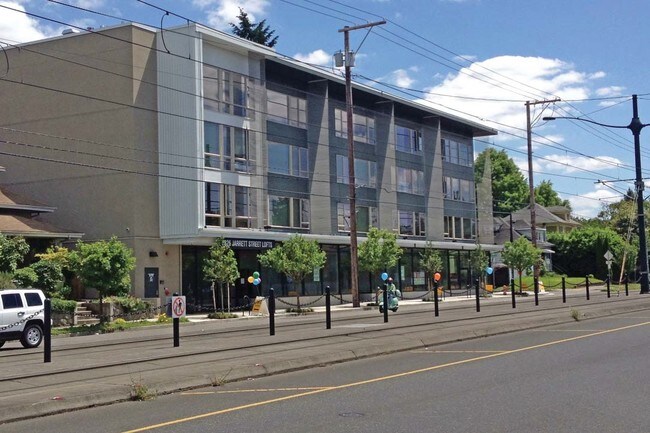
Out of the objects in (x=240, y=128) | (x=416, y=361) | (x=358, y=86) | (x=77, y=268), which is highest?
(x=358, y=86)

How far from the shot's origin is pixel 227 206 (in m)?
41.2

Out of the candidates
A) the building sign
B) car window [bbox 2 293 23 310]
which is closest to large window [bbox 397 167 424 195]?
the building sign

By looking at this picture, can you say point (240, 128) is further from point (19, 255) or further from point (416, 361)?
point (416, 361)

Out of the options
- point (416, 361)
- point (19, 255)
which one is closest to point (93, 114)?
point (19, 255)

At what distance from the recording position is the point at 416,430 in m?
8.17

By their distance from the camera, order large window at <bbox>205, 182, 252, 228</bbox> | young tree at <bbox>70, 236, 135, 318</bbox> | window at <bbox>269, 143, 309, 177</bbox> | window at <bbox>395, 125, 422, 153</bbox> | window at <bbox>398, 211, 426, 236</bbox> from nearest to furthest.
→ young tree at <bbox>70, 236, 135, 318</bbox> → large window at <bbox>205, 182, 252, 228</bbox> → window at <bbox>269, 143, 309, 177</bbox> → window at <bbox>398, 211, 426, 236</bbox> → window at <bbox>395, 125, 422, 153</bbox>

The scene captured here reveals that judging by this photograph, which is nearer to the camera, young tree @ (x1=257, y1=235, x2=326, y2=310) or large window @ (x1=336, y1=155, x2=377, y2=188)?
young tree @ (x1=257, y1=235, x2=326, y2=310)

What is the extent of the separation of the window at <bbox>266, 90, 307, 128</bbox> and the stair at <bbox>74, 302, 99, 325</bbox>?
16.1 m

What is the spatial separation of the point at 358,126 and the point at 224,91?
13.8 m

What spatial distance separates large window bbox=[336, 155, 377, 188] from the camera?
166 feet

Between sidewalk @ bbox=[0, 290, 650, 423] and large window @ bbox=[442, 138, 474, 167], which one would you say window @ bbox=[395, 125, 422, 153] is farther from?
sidewalk @ bbox=[0, 290, 650, 423]

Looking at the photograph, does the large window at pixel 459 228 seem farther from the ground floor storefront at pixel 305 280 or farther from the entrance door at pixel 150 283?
the entrance door at pixel 150 283

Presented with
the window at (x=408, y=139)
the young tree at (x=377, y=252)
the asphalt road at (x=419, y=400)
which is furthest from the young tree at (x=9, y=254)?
the window at (x=408, y=139)

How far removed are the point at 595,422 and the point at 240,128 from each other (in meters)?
35.5
